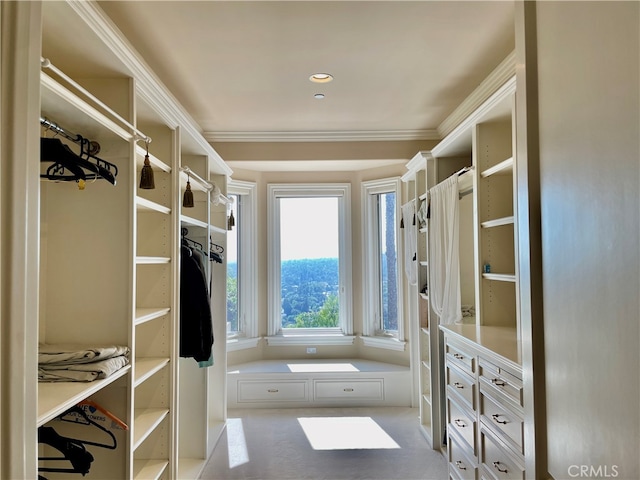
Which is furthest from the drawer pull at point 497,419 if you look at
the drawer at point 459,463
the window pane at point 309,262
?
the window pane at point 309,262

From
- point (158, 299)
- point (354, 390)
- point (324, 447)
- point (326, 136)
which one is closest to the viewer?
point (158, 299)

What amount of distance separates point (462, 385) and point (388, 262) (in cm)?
237

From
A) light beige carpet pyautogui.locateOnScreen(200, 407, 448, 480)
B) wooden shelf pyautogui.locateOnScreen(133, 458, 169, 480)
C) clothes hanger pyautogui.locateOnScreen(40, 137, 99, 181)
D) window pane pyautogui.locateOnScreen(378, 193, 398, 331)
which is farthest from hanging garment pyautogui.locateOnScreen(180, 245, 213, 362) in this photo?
window pane pyautogui.locateOnScreen(378, 193, 398, 331)

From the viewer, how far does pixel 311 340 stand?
190 inches

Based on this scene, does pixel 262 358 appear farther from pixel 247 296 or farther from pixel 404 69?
pixel 404 69

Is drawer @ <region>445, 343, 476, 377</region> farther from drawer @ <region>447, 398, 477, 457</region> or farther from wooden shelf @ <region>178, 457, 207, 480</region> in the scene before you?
wooden shelf @ <region>178, 457, 207, 480</region>

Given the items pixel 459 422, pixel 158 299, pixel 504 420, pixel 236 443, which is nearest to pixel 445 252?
pixel 459 422

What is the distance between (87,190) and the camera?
1858 millimetres

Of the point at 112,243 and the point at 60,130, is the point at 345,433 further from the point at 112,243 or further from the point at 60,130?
the point at 60,130

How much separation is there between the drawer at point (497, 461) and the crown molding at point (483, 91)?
195 centimetres

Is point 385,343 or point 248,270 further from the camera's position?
point 248,270

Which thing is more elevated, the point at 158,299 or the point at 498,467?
the point at 158,299

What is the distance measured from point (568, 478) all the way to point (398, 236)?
3932mm

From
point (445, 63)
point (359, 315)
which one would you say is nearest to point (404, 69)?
point (445, 63)
